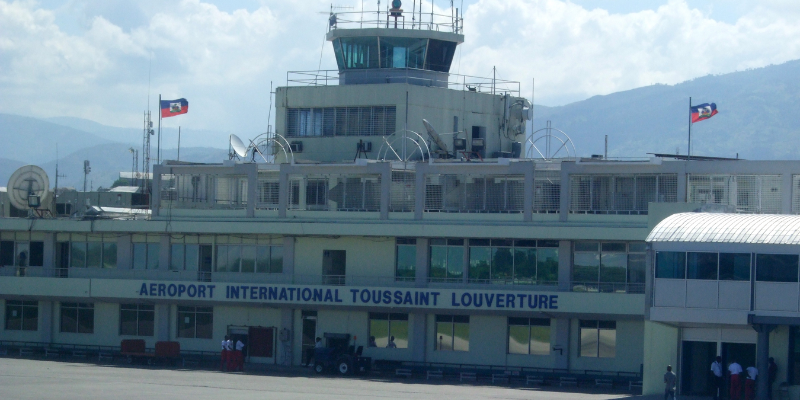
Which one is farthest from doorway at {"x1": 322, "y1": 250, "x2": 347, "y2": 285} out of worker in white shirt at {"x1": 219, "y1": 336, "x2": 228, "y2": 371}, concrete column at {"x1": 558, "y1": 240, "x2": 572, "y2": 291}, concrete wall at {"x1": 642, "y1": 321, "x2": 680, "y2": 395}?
concrete wall at {"x1": 642, "y1": 321, "x2": 680, "y2": 395}

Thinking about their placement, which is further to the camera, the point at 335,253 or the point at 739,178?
the point at 335,253

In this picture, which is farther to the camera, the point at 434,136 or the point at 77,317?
the point at 77,317

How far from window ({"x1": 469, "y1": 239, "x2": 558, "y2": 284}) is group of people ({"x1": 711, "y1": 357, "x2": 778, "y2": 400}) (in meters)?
12.1

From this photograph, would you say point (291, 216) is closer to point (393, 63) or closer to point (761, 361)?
point (393, 63)

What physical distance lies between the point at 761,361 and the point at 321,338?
22.1 meters

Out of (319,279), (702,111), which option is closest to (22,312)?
(319,279)

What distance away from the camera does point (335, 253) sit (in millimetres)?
49438

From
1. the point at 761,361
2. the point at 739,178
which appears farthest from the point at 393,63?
the point at 761,361

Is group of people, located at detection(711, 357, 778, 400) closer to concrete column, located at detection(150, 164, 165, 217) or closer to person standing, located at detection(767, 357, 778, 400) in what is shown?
person standing, located at detection(767, 357, 778, 400)

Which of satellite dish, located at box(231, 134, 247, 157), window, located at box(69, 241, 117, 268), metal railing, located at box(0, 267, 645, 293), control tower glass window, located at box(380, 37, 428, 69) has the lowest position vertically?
metal railing, located at box(0, 267, 645, 293)

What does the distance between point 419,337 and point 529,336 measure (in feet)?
16.7

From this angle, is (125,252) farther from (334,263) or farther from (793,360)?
(793,360)

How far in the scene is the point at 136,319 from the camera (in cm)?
5194

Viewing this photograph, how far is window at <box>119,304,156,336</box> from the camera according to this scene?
170ft
